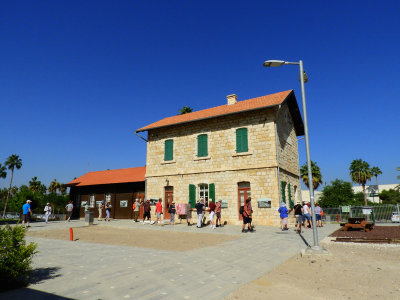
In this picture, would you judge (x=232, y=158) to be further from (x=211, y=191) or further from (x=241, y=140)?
(x=211, y=191)

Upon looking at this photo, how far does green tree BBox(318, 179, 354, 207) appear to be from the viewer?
3381 centimetres

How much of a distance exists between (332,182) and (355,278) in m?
37.3

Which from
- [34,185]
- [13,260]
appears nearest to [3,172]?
[34,185]

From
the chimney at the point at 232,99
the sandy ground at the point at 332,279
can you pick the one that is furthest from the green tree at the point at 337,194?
the sandy ground at the point at 332,279

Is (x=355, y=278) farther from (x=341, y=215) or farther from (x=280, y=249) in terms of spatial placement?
(x=341, y=215)

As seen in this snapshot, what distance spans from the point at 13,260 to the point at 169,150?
13865mm

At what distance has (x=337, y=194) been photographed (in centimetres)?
3584

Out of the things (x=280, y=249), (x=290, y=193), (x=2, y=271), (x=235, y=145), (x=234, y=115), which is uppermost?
(x=234, y=115)

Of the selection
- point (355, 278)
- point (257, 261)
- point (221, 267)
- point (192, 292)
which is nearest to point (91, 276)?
point (192, 292)

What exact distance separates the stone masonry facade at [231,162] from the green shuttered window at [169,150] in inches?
8.6

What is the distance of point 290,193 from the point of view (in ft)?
53.1

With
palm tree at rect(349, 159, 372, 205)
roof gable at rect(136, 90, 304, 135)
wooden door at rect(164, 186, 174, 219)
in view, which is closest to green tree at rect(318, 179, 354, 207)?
palm tree at rect(349, 159, 372, 205)

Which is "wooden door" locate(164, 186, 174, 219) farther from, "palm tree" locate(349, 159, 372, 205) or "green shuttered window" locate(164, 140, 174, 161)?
"palm tree" locate(349, 159, 372, 205)

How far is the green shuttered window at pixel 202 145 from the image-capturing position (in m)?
16.5
